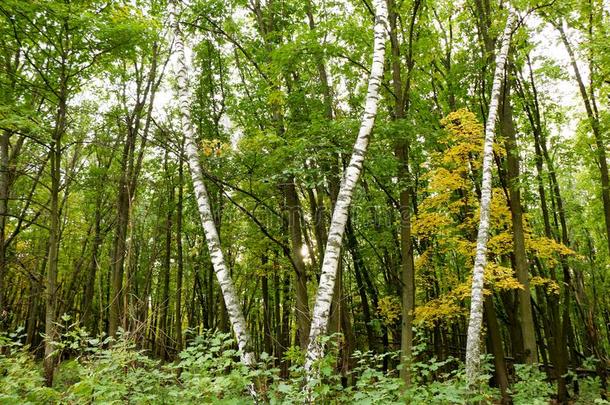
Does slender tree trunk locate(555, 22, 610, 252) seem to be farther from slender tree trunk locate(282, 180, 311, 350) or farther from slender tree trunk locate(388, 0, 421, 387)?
slender tree trunk locate(282, 180, 311, 350)

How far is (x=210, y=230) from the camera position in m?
5.96

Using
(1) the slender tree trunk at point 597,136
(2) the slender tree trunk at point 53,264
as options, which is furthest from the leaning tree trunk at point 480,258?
(2) the slender tree trunk at point 53,264

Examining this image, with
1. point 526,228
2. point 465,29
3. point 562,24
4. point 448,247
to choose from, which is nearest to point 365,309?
point 448,247

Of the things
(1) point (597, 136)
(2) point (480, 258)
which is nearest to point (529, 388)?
(2) point (480, 258)

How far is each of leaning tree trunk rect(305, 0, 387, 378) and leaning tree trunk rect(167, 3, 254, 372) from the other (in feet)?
3.05

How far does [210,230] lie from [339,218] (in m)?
1.90

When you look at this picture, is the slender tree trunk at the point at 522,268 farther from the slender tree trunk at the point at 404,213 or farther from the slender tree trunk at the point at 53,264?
the slender tree trunk at the point at 53,264

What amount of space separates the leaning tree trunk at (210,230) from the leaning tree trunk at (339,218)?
929 mm

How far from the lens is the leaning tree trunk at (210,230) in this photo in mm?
5383

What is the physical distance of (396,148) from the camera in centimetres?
1112

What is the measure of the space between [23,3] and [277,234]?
11031 mm

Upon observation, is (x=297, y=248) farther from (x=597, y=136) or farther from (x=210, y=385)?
(x=597, y=136)

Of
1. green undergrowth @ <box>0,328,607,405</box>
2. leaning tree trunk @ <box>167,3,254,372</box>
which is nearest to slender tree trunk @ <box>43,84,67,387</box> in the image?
green undergrowth @ <box>0,328,607,405</box>

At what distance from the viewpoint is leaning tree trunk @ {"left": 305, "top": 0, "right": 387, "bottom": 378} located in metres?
5.09
